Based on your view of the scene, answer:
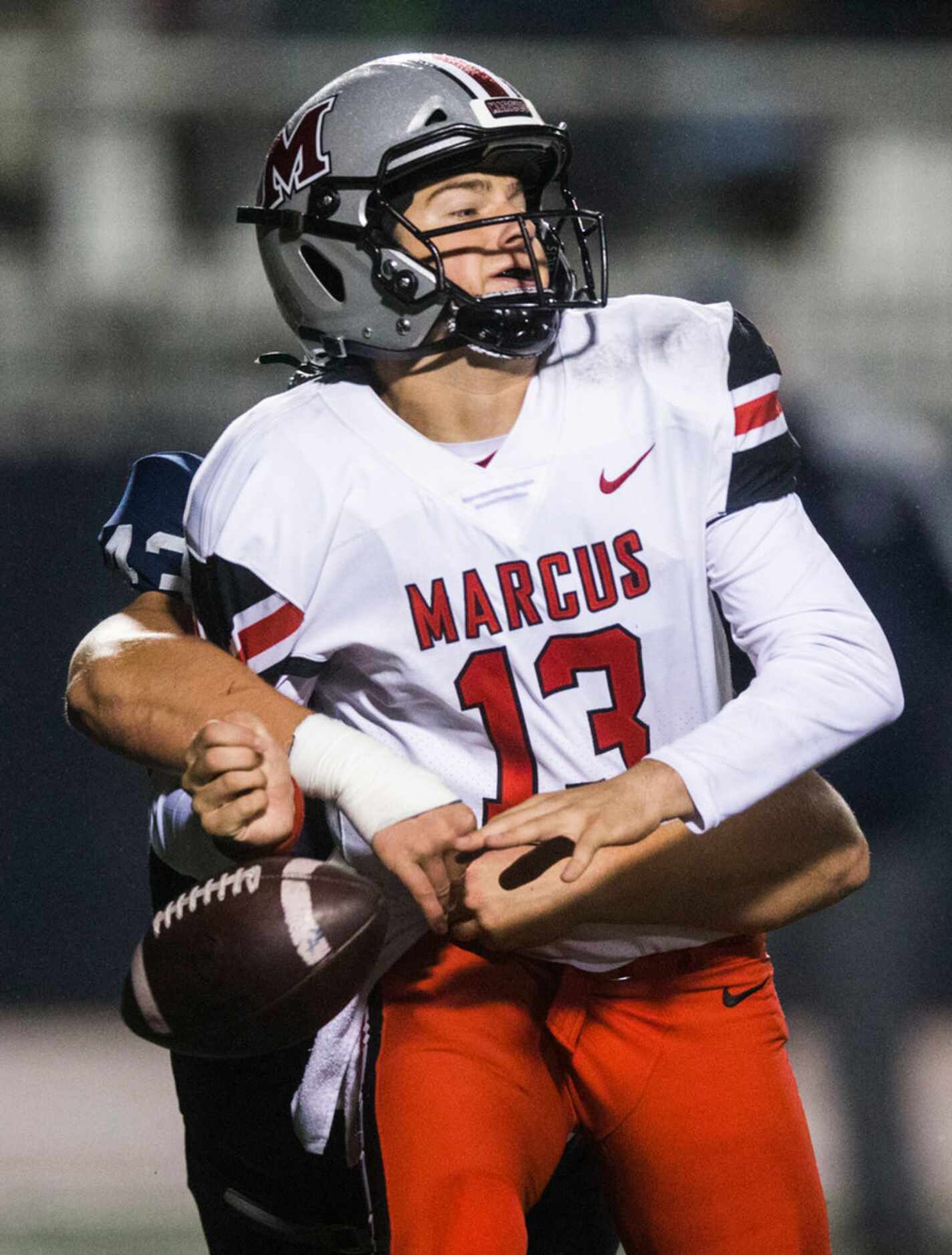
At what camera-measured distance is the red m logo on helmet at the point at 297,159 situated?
1.58 meters

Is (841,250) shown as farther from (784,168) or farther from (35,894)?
(35,894)

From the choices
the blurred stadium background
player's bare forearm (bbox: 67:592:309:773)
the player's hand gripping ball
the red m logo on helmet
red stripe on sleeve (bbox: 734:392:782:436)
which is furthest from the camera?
the blurred stadium background

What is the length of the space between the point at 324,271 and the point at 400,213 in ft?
0.38

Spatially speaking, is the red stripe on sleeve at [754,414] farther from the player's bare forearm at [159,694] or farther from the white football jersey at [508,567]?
the player's bare forearm at [159,694]

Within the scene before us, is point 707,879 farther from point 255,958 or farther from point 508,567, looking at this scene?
point 255,958

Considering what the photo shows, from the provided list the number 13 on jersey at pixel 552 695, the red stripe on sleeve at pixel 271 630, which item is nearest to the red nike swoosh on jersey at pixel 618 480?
the number 13 on jersey at pixel 552 695

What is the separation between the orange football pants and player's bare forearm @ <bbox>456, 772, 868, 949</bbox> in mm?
72

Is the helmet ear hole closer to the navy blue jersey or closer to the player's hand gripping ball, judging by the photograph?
the navy blue jersey

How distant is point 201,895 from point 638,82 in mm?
5381

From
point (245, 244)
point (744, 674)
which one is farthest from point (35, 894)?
point (245, 244)

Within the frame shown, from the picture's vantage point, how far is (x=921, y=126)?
6.03 metres

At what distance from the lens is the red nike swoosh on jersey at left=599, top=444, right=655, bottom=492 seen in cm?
148

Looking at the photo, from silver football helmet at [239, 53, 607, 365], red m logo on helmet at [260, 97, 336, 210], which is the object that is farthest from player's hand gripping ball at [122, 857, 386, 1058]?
red m logo on helmet at [260, 97, 336, 210]

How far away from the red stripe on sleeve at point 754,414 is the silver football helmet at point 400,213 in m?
0.17
